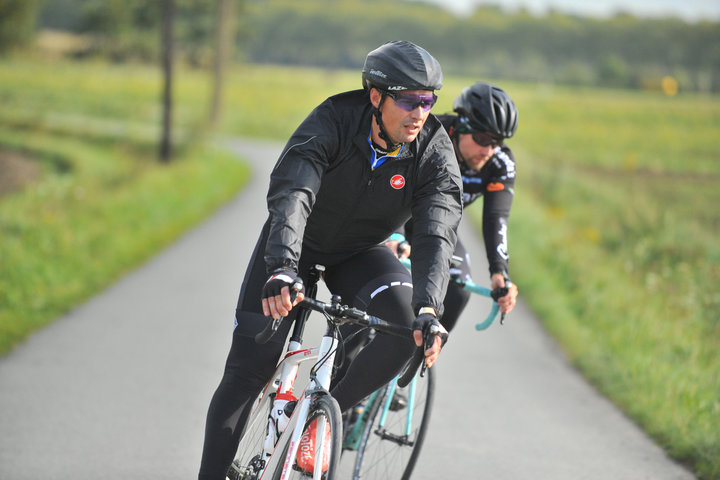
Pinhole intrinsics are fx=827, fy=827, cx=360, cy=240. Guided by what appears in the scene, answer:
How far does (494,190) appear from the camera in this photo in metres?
4.52

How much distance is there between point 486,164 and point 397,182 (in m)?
1.45

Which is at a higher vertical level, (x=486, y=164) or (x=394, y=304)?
(x=486, y=164)

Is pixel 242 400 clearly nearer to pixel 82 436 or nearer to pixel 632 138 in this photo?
pixel 82 436

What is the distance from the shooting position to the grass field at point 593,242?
20.4 ft

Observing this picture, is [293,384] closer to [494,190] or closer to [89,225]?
[494,190]

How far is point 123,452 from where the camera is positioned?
4465 mm

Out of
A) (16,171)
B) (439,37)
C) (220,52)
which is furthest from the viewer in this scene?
(439,37)

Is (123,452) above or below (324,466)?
below

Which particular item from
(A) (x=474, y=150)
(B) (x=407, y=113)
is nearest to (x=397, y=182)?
(B) (x=407, y=113)

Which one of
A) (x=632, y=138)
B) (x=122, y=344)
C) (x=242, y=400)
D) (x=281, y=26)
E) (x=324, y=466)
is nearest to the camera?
(x=324, y=466)

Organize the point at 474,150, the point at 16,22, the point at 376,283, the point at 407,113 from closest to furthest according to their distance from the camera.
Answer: the point at 407,113, the point at 376,283, the point at 474,150, the point at 16,22

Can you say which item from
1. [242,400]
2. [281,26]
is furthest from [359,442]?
[281,26]

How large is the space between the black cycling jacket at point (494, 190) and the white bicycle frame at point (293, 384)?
145cm

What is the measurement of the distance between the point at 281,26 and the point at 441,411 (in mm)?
132849
